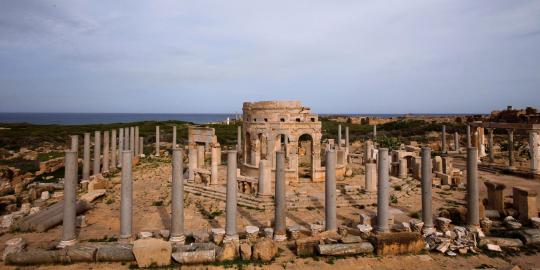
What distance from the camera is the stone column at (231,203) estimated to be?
467 inches

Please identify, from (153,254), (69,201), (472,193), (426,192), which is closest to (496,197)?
(472,193)

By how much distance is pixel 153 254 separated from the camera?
10.2m

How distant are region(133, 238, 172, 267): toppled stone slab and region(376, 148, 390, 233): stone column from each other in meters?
7.59

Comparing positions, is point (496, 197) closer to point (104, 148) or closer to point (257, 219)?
point (257, 219)

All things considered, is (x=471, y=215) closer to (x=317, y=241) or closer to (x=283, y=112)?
(x=317, y=241)

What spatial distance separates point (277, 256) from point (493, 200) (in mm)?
11381

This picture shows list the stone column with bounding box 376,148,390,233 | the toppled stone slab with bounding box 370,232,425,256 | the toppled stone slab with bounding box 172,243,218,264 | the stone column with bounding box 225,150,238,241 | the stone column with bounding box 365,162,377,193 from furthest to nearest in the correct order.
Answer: the stone column with bounding box 365,162,377,193 < the stone column with bounding box 376,148,390,233 < the stone column with bounding box 225,150,238,241 < the toppled stone slab with bounding box 370,232,425,256 < the toppled stone slab with bounding box 172,243,218,264

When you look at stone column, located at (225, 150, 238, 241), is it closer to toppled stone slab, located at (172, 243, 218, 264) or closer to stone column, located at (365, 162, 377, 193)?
toppled stone slab, located at (172, 243, 218, 264)

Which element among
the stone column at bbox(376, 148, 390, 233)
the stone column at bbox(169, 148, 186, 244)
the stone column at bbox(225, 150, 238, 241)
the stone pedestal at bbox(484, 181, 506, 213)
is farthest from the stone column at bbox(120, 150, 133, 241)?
the stone pedestal at bbox(484, 181, 506, 213)

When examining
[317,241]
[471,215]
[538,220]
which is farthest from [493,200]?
[317,241]

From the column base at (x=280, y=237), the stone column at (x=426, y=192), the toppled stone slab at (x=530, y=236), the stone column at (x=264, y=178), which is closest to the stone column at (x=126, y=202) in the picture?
the column base at (x=280, y=237)

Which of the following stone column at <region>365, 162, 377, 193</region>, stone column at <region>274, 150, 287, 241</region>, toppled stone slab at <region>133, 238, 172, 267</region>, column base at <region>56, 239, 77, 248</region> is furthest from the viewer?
stone column at <region>365, 162, 377, 193</region>

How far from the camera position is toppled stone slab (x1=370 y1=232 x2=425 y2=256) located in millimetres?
10820

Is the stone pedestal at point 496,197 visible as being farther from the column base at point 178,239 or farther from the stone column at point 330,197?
the column base at point 178,239
